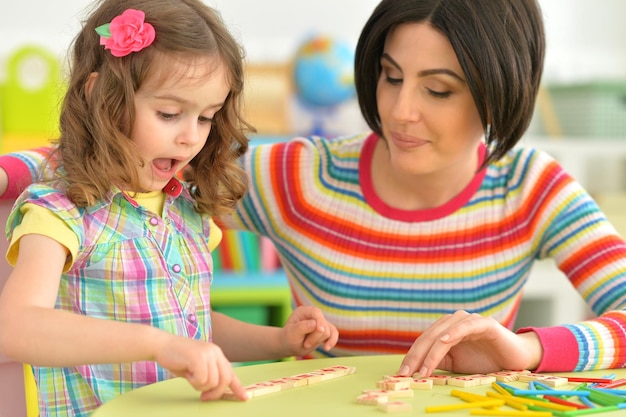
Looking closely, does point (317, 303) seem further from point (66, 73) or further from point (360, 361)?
point (66, 73)

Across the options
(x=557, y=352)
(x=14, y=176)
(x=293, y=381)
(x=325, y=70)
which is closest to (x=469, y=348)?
(x=557, y=352)

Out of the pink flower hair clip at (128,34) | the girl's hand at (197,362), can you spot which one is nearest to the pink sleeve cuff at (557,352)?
the girl's hand at (197,362)

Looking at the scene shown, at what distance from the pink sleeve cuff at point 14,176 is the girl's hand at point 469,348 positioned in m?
0.51

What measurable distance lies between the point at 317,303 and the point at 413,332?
0.51 feet

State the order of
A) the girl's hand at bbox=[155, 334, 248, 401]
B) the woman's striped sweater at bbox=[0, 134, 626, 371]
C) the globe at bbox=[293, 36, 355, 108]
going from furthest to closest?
1. the globe at bbox=[293, 36, 355, 108]
2. the woman's striped sweater at bbox=[0, 134, 626, 371]
3. the girl's hand at bbox=[155, 334, 248, 401]

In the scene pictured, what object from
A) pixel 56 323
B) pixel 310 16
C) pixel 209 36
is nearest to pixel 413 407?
pixel 56 323

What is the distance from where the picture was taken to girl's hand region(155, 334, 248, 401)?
0.82 meters

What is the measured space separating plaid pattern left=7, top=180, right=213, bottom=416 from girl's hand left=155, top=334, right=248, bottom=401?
8.1 inches

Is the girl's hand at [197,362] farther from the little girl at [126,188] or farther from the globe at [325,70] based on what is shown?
the globe at [325,70]

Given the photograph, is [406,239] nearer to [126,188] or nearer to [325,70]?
[126,188]

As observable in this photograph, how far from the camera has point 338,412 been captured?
0.84m

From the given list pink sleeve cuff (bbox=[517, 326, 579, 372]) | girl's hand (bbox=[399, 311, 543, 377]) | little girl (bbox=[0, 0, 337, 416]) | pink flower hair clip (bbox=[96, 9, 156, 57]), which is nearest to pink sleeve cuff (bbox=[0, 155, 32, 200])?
little girl (bbox=[0, 0, 337, 416])

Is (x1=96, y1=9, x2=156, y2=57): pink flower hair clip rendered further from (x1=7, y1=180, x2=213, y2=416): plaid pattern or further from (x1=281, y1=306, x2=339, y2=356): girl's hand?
(x1=281, y1=306, x2=339, y2=356): girl's hand

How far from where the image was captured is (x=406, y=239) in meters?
1.38
